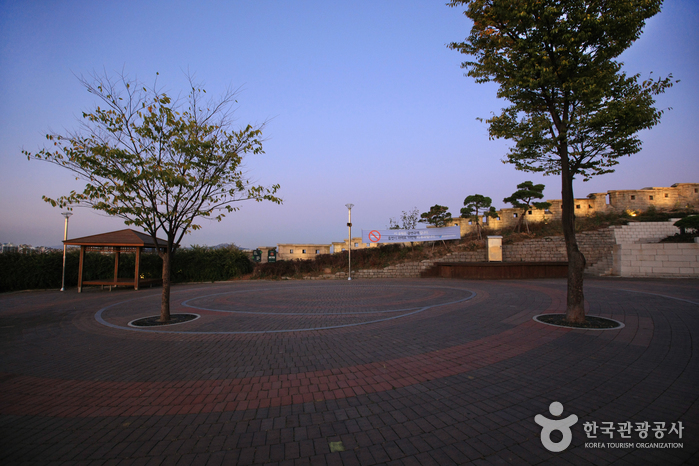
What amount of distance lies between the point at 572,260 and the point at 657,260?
51.8 feet

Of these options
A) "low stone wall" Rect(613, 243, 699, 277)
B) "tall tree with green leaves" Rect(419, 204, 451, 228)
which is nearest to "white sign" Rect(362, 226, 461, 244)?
"tall tree with green leaves" Rect(419, 204, 451, 228)

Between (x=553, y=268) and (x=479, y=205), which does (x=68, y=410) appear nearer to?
(x=553, y=268)

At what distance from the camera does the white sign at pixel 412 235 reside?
25688 mm

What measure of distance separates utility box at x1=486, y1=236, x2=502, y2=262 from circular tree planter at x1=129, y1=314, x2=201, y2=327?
20.1 m

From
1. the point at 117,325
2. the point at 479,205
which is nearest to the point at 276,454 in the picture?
the point at 117,325

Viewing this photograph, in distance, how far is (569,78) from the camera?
7.54 m

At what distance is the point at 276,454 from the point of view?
9.14 ft

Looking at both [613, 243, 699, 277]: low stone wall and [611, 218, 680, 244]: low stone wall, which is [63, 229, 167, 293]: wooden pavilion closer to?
[613, 243, 699, 277]: low stone wall

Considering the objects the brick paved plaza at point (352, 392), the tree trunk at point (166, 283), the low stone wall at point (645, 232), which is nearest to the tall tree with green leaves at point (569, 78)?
the brick paved plaza at point (352, 392)

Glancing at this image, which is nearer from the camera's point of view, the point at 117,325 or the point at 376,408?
the point at 376,408

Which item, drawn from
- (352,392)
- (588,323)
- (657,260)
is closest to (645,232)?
(657,260)

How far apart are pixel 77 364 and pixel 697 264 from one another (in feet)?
85.9

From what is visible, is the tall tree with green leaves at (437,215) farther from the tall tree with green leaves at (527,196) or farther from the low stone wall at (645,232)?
the low stone wall at (645,232)

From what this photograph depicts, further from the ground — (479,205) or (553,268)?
(479,205)
